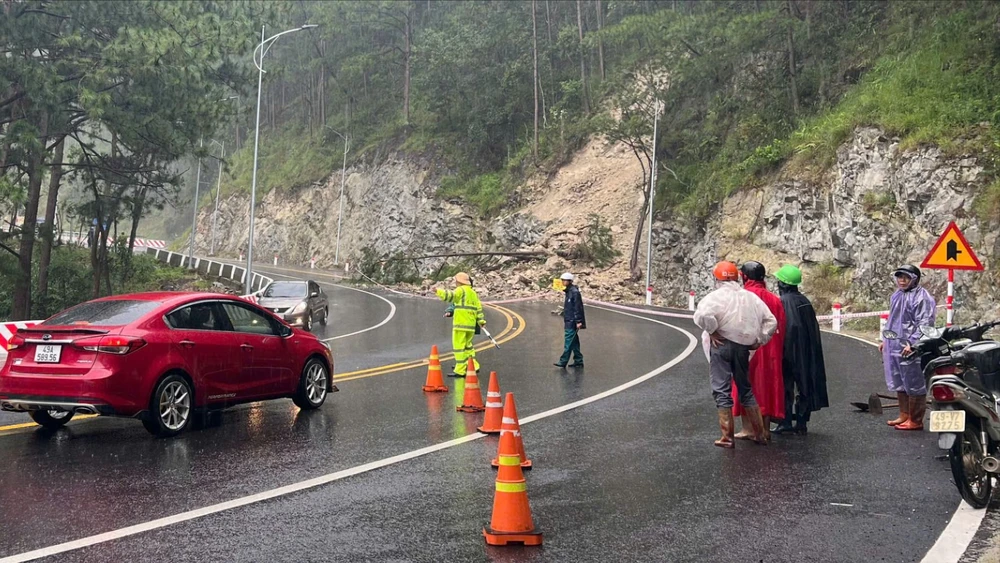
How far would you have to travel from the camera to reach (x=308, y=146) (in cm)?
8025

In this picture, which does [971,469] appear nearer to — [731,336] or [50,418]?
[731,336]

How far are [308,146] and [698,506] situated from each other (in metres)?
77.3

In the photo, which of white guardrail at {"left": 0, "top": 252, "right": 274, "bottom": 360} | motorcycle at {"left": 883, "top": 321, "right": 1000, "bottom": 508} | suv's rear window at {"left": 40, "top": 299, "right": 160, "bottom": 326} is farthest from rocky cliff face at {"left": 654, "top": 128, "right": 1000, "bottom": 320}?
white guardrail at {"left": 0, "top": 252, "right": 274, "bottom": 360}

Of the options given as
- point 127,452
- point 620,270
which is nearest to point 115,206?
point 620,270

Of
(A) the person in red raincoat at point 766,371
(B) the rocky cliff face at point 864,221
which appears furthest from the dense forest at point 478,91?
(A) the person in red raincoat at point 766,371

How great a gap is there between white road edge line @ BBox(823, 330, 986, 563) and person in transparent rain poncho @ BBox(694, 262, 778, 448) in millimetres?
2313

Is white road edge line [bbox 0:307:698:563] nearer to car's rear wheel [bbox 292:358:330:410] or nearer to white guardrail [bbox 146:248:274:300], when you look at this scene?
car's rear wheel [bbox 292:358:330:410]

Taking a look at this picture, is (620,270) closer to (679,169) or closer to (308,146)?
(679,169)

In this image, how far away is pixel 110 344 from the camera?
845 centimetres

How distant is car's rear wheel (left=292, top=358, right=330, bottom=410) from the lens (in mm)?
10688

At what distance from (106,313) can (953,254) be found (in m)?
11.9

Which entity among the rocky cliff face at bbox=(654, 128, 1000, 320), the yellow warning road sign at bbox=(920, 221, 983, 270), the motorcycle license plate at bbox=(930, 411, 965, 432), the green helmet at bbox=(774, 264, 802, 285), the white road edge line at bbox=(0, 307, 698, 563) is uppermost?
the rocky cliff face at bbox=(654, 128, 1000, 320)

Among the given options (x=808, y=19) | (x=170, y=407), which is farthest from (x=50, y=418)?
(x=808, y=19)

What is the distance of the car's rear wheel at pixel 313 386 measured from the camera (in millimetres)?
10688
